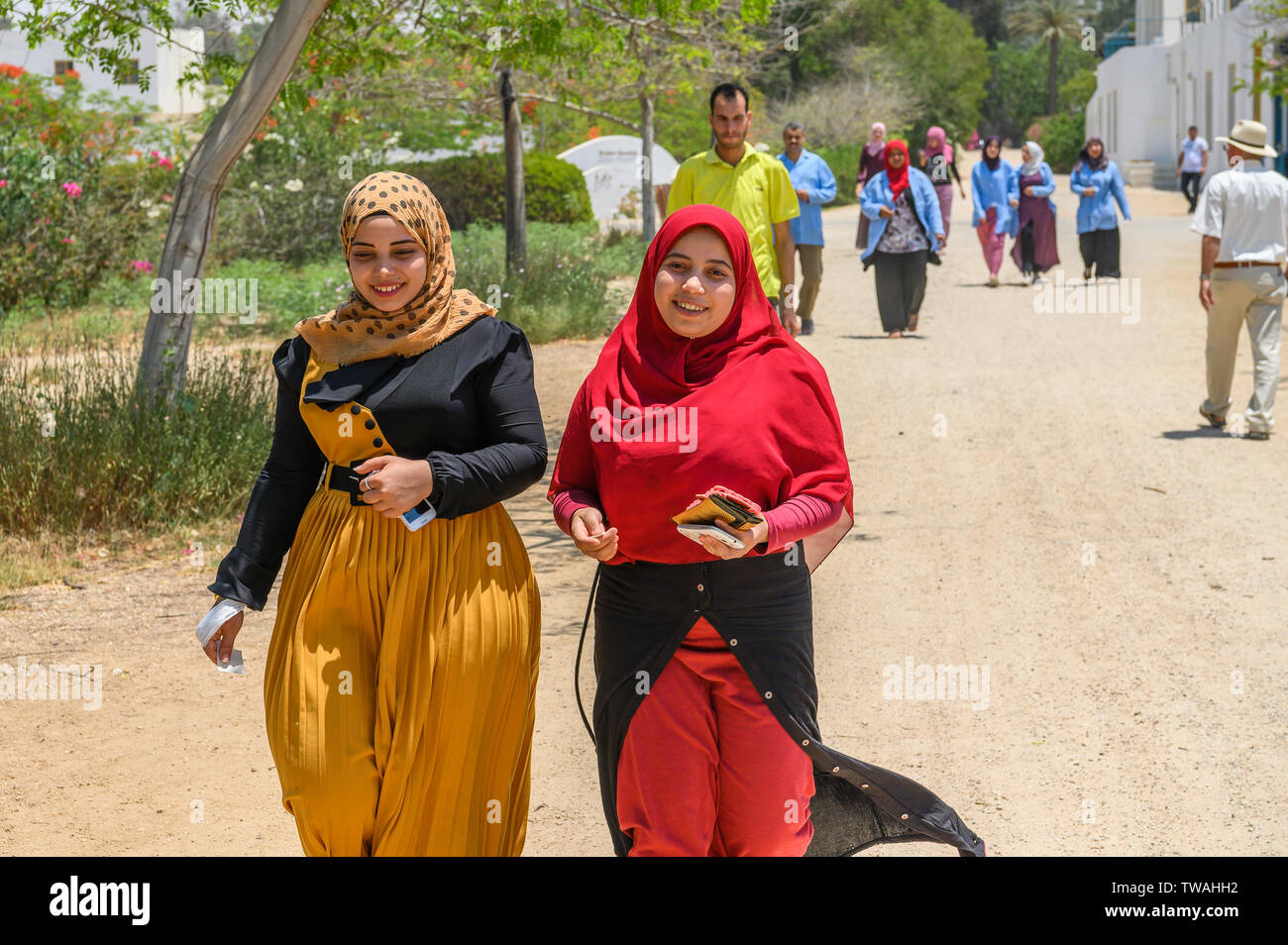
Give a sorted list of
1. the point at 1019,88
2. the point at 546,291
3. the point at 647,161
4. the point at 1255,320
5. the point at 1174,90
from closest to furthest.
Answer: the point at 1255,320, the point at 546,291, the point at 647,161, the point at 1174,90, the point at 1019,88

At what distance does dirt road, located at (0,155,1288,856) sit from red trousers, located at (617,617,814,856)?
1072 millimetres

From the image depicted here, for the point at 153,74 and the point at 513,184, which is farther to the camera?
the point at 153,74

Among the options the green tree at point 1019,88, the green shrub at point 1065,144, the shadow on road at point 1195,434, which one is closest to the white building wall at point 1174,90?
the green shrub at point 1065,144

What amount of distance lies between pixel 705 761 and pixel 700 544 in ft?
1.62

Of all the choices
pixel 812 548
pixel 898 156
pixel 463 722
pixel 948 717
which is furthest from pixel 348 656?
pixel 898 156

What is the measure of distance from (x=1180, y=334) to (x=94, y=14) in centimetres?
1017

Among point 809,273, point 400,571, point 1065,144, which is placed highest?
point 1065,144

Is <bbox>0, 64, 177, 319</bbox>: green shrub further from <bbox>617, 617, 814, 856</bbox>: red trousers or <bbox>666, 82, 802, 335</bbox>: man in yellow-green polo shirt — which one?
<bbox>617, 617, 814, 856</bbox>: red trousers

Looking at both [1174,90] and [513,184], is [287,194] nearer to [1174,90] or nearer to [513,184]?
[513,184]

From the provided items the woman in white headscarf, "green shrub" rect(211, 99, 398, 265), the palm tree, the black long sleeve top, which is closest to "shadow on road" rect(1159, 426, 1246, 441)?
the black long sleeve top

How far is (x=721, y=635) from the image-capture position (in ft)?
10.6

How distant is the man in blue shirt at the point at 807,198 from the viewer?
13102 mm

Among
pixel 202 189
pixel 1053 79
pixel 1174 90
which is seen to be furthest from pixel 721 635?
pixel 1053 79

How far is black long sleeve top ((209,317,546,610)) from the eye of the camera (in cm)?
316
